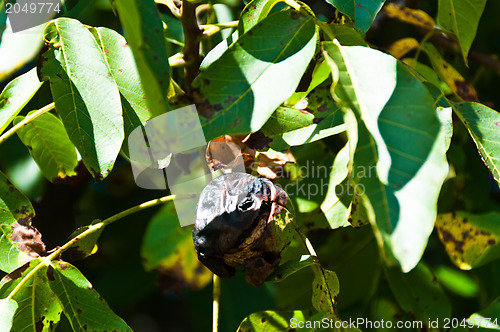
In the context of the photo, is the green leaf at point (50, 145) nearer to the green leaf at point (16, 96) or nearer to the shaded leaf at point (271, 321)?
the green leaf at point (16, 96)

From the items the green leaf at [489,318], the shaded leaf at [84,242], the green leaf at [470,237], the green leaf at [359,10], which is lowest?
the green leaf at [470,237]

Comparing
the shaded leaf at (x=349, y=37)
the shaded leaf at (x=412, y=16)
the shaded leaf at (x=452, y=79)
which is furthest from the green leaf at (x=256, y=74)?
the shaded leaf at (x=412, y=16)

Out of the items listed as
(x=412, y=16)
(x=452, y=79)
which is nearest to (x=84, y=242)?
(x=452, y=79)

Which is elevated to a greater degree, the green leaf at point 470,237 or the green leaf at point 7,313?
the green leaf at point 7,313

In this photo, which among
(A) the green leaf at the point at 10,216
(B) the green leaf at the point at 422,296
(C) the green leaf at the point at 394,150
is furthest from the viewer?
(B) the green leaf at the point at 422,296

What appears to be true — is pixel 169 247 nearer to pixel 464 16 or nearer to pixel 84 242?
pixel 84 242

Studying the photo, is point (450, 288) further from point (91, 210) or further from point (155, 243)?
point (91, 210)

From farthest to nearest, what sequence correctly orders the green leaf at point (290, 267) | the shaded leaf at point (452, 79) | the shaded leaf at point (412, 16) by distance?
the shaded leaf at point (412, 16) → the shaded leaf at point (452, 79) → the green leaf at point (290, 267)
